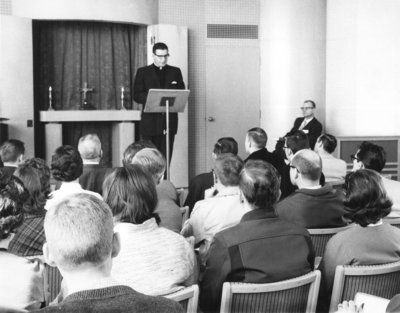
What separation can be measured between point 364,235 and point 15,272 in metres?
1.58

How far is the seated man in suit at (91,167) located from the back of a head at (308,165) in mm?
1591

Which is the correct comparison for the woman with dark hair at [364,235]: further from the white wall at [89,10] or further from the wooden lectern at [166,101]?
the white wall at [89,10]

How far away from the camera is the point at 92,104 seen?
9734mm

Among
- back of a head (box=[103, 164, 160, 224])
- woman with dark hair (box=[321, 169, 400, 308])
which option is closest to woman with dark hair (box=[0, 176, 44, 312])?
back of a head (box=[103, 164, 160, 224])

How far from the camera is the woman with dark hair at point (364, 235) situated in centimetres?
288

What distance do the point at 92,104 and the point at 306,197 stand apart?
647 cm

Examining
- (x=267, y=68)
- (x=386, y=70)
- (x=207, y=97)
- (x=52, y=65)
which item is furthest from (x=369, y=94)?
(x=52, y=65)

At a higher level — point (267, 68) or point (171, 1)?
point (171, 1)

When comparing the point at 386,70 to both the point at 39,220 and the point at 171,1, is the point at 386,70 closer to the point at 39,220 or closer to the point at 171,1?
the point at 171,1

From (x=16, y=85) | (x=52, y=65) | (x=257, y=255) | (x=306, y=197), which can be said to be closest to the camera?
(x=257, y=255)

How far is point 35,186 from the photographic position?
3469 mm

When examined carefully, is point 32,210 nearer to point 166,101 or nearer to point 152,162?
point 152,162

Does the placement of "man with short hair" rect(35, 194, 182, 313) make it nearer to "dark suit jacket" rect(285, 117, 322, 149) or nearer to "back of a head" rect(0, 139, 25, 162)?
"back of a head" rect(0, 139, 25, 162)

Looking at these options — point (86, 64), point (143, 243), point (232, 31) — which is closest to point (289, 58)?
point (232, 31)
